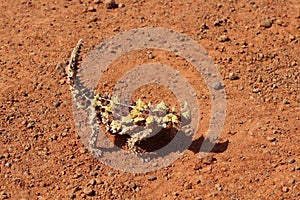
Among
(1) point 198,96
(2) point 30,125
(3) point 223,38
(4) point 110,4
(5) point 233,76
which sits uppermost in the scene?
(4) point 110,4

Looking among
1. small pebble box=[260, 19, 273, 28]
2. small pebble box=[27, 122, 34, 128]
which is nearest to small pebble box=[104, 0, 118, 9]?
small pebble box=[260, 19, 273, 28]

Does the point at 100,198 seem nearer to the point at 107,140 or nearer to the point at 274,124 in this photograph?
the point at 107,140

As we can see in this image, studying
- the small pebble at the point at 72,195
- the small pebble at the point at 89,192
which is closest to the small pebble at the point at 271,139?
the small pebble at the point at 89,192

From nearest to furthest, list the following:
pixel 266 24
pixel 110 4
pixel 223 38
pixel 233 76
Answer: pixel 233 76 < pixel 223 38 < pixel 266 24 < pixel 110 4

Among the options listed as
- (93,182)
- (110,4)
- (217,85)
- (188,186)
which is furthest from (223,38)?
(93,182)

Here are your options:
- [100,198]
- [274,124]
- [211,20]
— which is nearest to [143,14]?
[211,20]

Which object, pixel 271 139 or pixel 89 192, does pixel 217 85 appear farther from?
pixel 89 192

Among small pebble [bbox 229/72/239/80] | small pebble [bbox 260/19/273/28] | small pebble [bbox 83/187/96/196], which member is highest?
small pebble [bbox 260/19/273/28]

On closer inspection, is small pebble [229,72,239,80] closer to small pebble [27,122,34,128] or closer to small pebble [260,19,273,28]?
small pebble [260,19,273,28]
